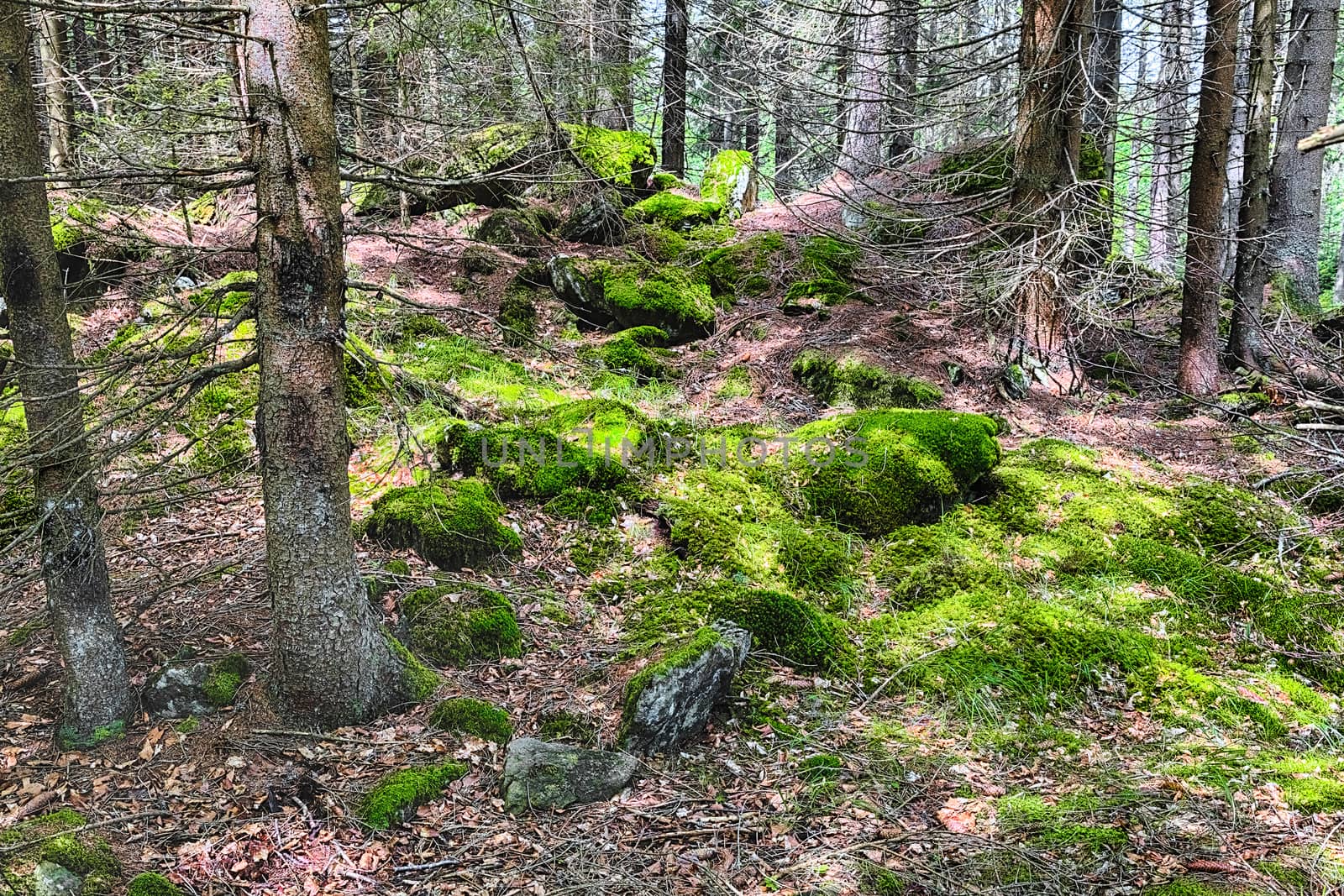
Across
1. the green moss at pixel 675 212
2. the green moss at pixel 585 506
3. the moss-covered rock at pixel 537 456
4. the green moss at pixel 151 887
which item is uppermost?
the green moss at pixel 675 212

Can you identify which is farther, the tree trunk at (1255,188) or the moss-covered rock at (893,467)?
the tree trunk at (1255,188)

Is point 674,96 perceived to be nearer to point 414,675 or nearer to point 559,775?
point 414,675

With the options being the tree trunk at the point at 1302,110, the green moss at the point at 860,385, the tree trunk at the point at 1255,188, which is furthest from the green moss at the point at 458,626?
the tree trunk at the point at 1302,110

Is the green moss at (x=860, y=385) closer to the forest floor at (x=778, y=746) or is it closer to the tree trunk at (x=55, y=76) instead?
the forest floor at (x=778, y=746)

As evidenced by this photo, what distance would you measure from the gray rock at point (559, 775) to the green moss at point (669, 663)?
285 millimetres

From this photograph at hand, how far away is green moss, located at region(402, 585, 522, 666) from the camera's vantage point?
4672 mm

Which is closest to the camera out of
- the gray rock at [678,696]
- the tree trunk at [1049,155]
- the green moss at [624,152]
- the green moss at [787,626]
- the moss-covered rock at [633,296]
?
the gray rock at [678,696]

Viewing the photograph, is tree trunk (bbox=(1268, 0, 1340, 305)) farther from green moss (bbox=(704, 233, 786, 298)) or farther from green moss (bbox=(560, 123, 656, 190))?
green moss (bbox=(560, 123, 656, 190))

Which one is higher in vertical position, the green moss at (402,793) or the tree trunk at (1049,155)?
the tree trunk at (1049,155)

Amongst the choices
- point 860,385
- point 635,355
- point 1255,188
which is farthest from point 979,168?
point 635,355

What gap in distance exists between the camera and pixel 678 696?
13.4 ft

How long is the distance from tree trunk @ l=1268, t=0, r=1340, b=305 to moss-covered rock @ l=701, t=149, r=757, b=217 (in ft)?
22.6

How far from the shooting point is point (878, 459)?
20.8 ft

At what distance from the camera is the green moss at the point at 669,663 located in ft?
13.3
